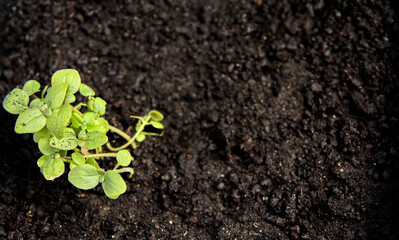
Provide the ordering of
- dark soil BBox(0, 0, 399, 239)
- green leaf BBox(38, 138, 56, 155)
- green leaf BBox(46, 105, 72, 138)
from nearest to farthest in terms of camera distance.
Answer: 1. green leaf BBox(46, 105, 72, 138)
2. green leaf BBox(38, 138, 56, 155)
3. dark soil BBox(0, 0, 399, 239)

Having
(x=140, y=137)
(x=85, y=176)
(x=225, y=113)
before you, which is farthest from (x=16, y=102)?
(x=225, y=113)

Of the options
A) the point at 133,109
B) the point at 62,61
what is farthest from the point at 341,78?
the point at 62,61

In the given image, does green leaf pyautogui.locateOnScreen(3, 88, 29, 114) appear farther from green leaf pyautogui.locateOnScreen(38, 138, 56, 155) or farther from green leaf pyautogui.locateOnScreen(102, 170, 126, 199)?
green leaf pyautogui.locateOnScreen(102, 170, 126, 199)

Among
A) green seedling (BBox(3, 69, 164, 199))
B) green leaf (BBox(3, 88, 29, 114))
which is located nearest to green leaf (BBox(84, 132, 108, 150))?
green seedling (BBox(3, 69, 164, 199))

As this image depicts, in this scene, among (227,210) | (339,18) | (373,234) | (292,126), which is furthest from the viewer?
(339,18)

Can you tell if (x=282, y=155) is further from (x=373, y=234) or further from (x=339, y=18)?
(x=339, y=18)

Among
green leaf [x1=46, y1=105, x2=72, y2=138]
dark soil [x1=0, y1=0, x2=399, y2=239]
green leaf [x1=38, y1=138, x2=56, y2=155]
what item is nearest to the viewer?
green leaf [x1=46, y1=105, x2=72, y2=138]

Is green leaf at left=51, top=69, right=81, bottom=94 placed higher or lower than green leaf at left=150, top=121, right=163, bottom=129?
higher
